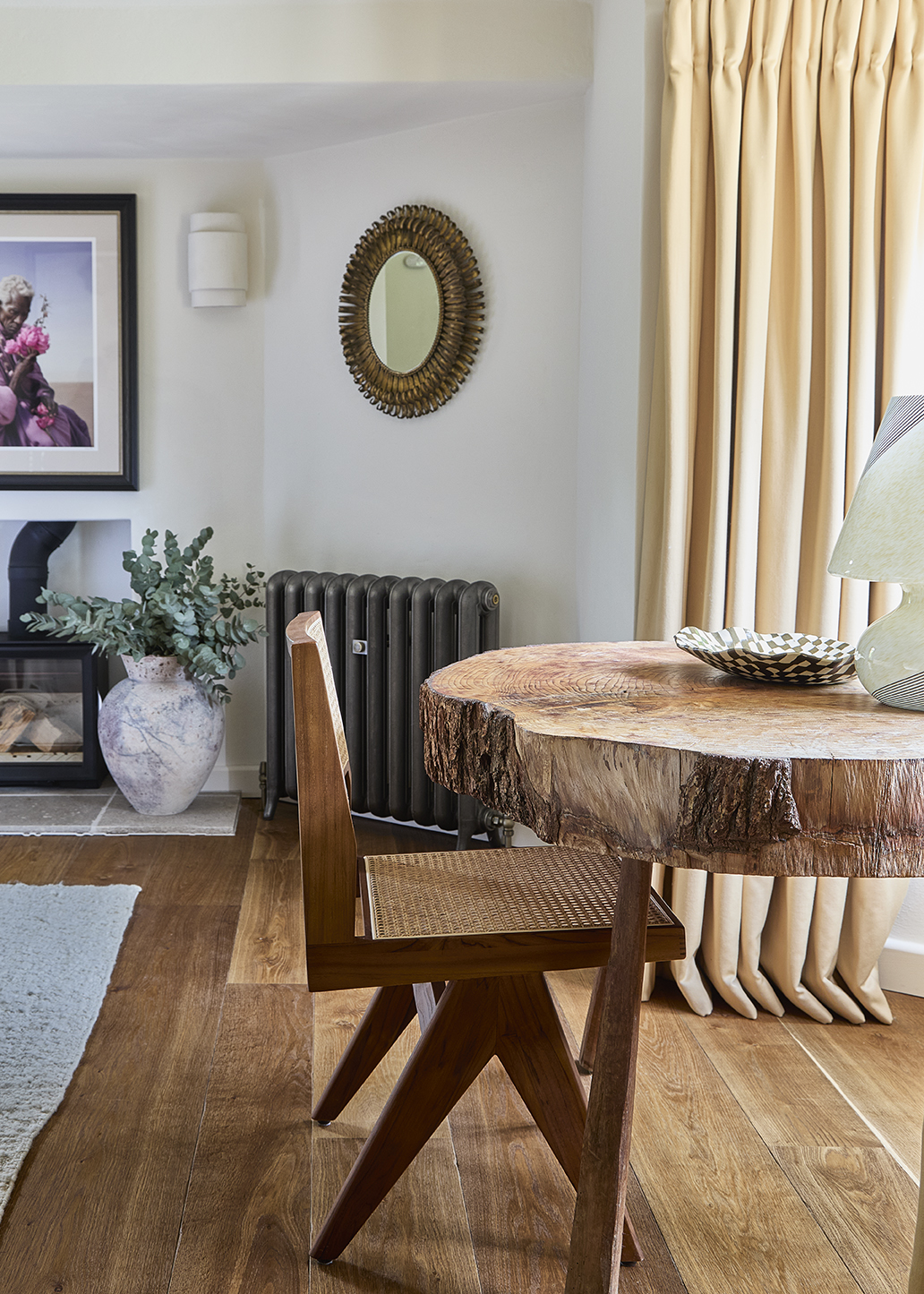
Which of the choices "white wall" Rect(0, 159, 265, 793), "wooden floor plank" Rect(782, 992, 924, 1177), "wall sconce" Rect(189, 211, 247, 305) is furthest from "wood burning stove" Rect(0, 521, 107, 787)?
"wooden floor plank" Rect(782, 992, 924, 1177)

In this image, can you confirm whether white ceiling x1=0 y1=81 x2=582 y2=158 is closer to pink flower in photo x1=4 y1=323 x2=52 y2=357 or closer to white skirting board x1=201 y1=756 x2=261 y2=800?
pink flower in photo x1=4 y1=323 x2=52 y2=357

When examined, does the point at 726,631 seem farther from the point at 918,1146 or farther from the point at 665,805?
the point at 918,1146

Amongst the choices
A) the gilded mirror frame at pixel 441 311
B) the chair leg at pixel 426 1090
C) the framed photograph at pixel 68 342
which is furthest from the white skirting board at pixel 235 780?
the chair leg at pixel 426 1090

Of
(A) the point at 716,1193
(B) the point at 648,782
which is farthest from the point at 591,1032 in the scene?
(B) the point at 648,782

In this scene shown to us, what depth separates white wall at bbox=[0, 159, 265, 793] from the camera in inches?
142

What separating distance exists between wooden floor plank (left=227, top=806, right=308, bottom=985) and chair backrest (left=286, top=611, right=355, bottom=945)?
0.90 m

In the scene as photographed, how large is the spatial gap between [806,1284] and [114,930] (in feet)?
5.72

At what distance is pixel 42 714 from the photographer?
3740mm

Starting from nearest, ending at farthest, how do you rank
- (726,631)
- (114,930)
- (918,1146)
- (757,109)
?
(726,631) → (918,1146) → (757,109) → (114,930)

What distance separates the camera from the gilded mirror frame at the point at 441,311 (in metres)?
3.15

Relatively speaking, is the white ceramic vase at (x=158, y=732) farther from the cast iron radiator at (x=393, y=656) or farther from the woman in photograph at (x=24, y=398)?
the woman in photograph at (x=24, y=398)

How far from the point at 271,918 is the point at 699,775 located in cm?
195

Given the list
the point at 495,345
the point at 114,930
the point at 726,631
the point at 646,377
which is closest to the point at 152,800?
the point at 114,930

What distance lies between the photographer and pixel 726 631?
155 cm
